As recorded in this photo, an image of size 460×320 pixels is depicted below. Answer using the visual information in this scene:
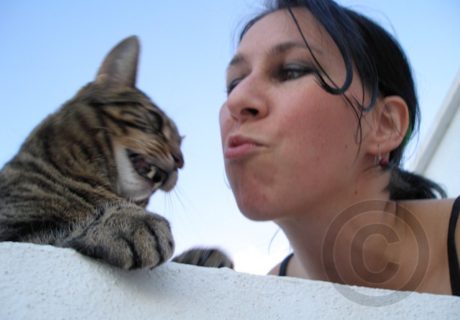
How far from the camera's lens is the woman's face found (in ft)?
2.86

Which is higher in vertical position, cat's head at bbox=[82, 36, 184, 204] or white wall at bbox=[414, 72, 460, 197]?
cat's head at bbox=[82, 36, 184, 204]

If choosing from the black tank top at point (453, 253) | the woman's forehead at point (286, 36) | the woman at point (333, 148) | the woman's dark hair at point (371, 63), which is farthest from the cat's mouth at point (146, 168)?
the black tank top at point (453, 253)

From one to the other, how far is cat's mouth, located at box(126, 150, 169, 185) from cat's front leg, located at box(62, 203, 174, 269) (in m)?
0.27

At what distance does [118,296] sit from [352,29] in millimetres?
818

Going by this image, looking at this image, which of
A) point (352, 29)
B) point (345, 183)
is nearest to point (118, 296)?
point (345, 183)

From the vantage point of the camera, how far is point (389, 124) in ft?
3.57

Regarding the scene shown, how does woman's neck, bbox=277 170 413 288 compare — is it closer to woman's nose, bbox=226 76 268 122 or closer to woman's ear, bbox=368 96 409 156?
woman's ear, bbox=368 96 409 156

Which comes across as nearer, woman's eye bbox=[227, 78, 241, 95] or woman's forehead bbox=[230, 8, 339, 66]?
woman's forehead bbox=[230, 8, 339, 66]

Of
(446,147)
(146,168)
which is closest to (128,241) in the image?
(146,168)

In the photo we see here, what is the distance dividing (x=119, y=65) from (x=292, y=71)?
0.60 m

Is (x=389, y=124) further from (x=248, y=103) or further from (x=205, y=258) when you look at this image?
(x=205, y=258)

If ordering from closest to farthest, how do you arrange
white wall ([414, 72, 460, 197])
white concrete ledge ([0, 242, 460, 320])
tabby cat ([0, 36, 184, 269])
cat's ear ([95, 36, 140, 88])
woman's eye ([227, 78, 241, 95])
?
white concrete ledge ([0, 242, 460, 320]) → tabby cat ([0, 36, 184, 269]) → woman's eye ([227, 78, 241, 95]) → cat's ear ([95, 36, 140, 88]) → white wall ([414, 72, 460, 197])

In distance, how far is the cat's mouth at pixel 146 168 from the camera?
1065mm

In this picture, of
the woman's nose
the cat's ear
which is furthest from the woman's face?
the cat's ear
